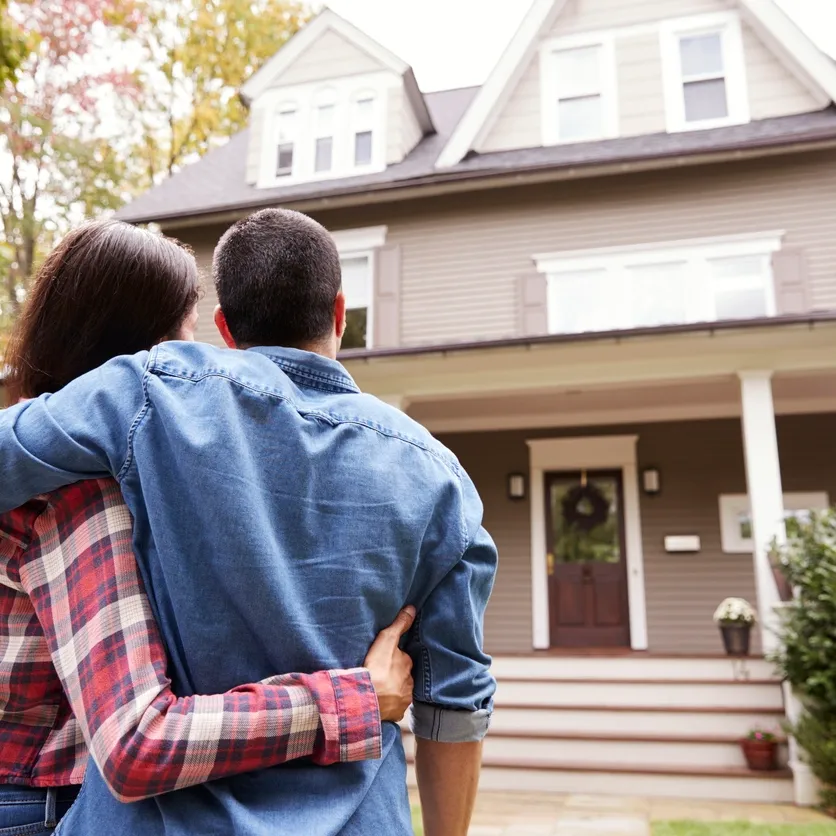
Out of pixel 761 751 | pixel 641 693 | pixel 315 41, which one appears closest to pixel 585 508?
pixel 641 693

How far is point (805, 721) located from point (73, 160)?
52.5 ft

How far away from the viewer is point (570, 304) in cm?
858

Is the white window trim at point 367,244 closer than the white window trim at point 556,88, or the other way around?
the white window trim at point 556,88

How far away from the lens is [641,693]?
6.03 meters

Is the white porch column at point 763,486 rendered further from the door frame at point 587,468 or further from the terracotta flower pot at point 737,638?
the door frame at point 587,468

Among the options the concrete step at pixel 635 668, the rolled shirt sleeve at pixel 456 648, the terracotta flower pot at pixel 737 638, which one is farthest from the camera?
the terracotta flower pot at pixel 737 638

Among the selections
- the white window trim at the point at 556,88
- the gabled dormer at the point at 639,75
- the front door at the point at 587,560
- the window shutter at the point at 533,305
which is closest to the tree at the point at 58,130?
the gabled dormer at the point at 639,75

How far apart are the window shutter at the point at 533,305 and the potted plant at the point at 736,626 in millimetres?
3468

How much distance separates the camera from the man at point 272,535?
2.64ft

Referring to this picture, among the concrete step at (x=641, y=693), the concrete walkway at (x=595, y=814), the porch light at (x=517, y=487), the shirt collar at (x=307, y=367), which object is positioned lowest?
the concrete walkway at (x=595, y=814)

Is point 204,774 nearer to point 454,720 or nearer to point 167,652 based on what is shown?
point 167,652

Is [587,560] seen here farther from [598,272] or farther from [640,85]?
[640,85]

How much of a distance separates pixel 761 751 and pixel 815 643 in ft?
3.21

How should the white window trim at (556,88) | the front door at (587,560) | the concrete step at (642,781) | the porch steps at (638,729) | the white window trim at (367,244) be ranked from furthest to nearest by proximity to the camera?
the white window trim at (367,244) → the white window trim at (556,88) → the front door at (587,560) → the porch steps at (638,729) → the concrete step at (642,781)
